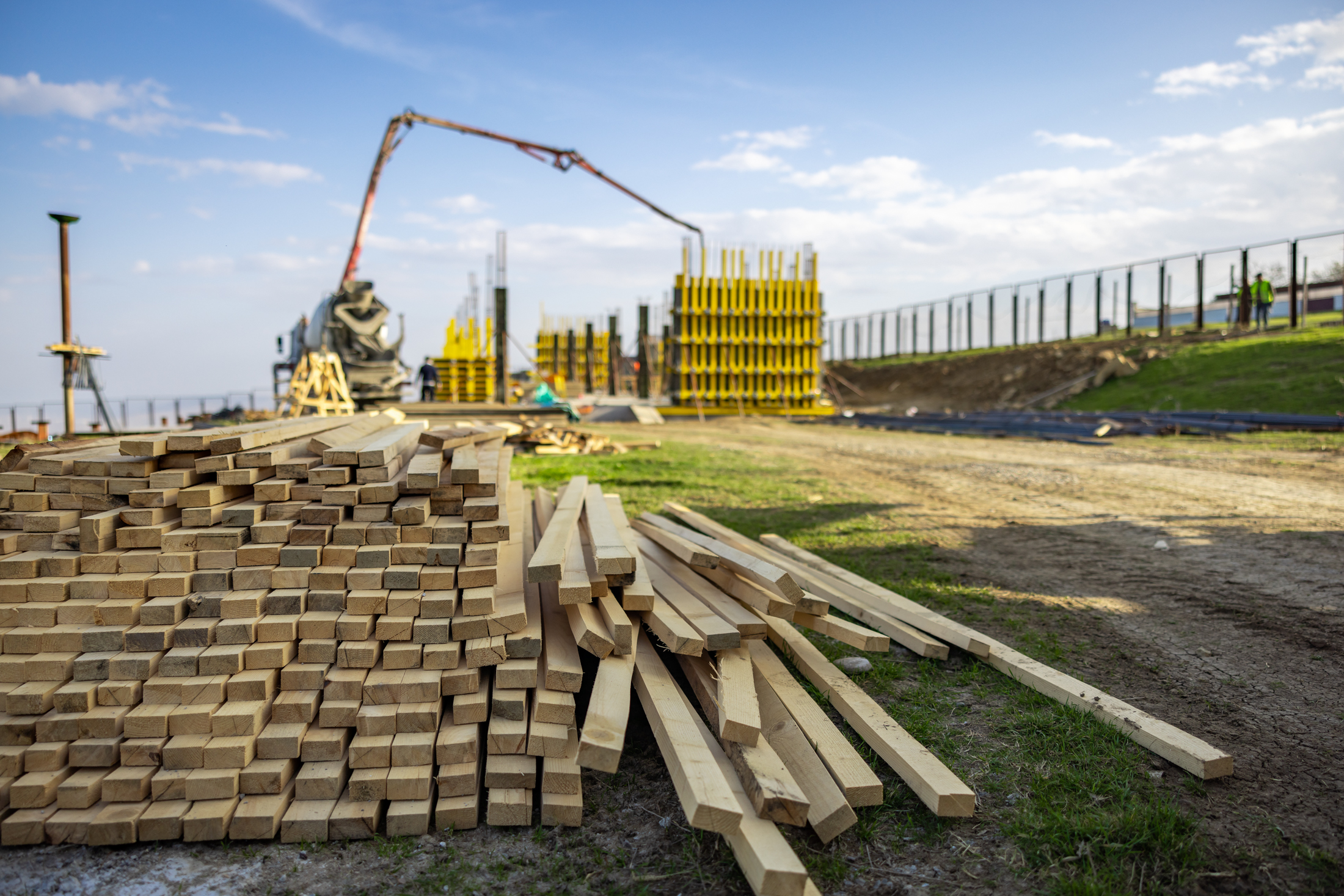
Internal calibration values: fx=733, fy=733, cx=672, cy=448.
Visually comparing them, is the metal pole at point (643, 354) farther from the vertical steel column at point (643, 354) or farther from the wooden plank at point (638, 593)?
the wooden plank at point (638, 593)

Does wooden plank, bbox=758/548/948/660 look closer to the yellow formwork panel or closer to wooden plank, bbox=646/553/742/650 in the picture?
wooden plank, bbox=646/553/742/650

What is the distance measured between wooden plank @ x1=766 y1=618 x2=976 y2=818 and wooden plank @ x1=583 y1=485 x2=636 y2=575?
39.4 inches

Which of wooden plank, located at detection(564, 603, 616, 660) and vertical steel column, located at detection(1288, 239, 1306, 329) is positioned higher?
vertical steel column, located at detection(1288, 239, 1306, 329)

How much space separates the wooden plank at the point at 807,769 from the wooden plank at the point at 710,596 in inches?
11.8

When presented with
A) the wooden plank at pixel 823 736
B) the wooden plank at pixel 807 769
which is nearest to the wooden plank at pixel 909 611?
the wooden plank at pixel 823 736

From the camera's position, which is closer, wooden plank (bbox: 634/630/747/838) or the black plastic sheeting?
wooden plank (bbox: 634/630/747/838)

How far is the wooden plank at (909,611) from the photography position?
4.34m

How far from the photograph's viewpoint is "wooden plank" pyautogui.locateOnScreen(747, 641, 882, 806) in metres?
2.92

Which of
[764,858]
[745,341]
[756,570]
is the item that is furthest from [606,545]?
[745,341]

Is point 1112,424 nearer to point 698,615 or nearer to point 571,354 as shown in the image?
point 698,615

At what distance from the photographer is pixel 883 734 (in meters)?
3.32

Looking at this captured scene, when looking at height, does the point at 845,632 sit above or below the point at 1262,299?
below

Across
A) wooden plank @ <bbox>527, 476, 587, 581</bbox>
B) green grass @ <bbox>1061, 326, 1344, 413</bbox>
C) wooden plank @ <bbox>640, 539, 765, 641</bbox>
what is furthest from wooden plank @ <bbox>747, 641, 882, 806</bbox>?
green grass @ <bbox>1061, 326, 1344, 413</bbox>

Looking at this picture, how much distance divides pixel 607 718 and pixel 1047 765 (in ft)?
6.45
